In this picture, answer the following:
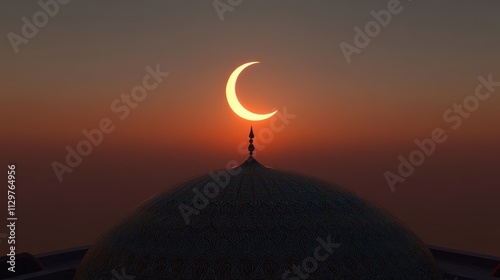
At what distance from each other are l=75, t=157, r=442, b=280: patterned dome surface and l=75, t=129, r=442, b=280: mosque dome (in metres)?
0.03

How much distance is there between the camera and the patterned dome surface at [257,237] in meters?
22.2

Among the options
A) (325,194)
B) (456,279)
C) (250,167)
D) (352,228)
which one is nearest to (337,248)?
(352,228)

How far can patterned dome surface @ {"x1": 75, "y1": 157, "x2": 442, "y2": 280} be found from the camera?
22250 mm

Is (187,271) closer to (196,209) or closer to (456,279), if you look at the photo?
(196,209)

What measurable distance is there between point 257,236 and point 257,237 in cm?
4

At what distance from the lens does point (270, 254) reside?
2225 centimetres

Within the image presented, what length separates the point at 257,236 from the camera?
22.8m

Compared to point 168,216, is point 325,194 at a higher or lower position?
lower

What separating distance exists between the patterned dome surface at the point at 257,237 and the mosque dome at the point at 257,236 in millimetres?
34

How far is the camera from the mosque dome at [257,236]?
2225 centimetres

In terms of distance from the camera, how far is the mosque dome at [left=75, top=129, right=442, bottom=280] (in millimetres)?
22250

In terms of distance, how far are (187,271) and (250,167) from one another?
5.61m

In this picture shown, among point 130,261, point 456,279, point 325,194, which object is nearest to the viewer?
point 130,261

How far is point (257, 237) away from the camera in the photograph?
2280cm
